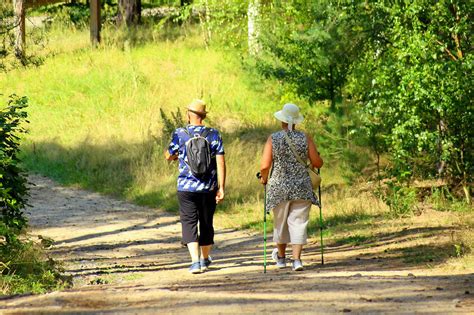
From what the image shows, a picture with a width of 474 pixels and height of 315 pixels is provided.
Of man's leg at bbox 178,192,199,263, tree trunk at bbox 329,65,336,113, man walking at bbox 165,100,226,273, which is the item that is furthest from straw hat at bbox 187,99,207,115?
tree trunk at bbox 329,65,336,113

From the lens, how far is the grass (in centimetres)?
1577

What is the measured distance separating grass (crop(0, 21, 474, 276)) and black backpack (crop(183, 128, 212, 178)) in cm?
264

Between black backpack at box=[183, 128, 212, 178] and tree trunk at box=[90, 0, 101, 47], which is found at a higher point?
tree trunk at box=[90, 0, 101, 47]

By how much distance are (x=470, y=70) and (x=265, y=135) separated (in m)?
9.57

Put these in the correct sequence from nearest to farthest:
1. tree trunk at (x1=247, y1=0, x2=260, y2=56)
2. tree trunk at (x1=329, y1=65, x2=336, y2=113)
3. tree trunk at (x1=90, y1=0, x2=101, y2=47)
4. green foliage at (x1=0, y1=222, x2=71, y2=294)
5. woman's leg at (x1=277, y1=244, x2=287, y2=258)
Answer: green foliage at (x1=0, y1=222, x2=71, y2=294) → woman's leg at (x1=277, y1=244, x2=287, y2=258) → tree trunk at (x1=329, y1=65, x2=336, y2=113) → tree trunk at (x1=247, y1=0, x2=260, y2=56) → tree trunk at (x1=90, y1=0, x2=101, y2=47)

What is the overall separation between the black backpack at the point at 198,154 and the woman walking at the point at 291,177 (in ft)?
2.04

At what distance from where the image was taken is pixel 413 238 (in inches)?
522

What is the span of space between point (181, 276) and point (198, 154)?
128 cm

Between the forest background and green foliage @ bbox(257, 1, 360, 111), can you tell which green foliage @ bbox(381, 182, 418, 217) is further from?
green foliage @ bbox(257, 1, 360, 111)

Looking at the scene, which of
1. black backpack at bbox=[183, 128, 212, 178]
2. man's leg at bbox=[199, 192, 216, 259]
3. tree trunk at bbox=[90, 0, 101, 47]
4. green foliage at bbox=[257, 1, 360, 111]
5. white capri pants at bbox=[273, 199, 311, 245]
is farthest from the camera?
tree trunk at bbox=[90, 0, 101, 47]

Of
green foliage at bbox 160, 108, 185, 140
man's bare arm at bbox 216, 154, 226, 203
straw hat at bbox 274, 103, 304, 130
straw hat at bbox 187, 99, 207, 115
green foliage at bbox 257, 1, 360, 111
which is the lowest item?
man's bare arm at bbox 216, 154, 226, 203

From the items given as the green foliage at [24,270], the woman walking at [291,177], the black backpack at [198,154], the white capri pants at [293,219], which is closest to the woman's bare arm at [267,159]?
the woman walking at [291,177]

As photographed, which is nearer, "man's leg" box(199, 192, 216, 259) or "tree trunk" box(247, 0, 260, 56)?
"man's leg" box(199, 192, 216, 259)

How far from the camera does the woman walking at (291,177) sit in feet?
36.5
